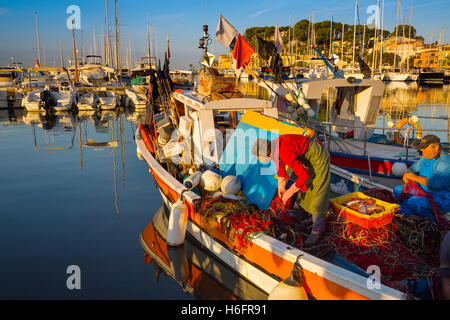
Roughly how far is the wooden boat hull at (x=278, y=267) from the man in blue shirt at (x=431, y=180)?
2237mm

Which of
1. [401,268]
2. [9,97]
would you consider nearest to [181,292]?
[401,268]

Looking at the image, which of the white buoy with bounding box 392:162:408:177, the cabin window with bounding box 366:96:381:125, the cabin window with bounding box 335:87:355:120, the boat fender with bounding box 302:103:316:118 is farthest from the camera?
the cabin window with bounding box 335:87:355:120

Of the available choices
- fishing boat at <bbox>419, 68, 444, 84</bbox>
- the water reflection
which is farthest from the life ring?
fishing boat at <bbox>419, 68, 444, 84</bbox>

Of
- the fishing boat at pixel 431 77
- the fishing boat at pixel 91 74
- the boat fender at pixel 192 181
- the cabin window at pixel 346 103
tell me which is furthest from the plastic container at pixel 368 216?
the fishing boat at pixel 431 77

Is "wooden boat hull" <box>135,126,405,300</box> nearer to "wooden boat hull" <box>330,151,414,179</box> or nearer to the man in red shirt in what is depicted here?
the man in red shirt

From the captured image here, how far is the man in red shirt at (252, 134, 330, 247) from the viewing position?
13.8 ft

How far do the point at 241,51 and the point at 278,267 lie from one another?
16.8 ft

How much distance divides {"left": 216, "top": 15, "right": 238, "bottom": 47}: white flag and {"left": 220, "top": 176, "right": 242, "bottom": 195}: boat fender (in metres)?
3.99

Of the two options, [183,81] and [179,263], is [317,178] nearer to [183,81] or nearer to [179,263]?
[179,263]

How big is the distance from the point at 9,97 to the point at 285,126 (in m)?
32.0

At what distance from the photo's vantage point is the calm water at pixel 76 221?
5.03 meters

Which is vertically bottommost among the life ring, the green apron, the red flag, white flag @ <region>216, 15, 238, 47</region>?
the green apron

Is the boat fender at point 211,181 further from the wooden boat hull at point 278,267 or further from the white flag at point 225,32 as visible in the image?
the white flag at point 225,32

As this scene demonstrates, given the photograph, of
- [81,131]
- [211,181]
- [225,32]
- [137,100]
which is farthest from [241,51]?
[137,100]
